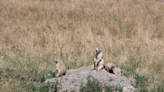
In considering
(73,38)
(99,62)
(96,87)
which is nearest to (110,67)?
(99,62)

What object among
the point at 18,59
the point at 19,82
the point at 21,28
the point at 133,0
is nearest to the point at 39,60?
the point at 18,59

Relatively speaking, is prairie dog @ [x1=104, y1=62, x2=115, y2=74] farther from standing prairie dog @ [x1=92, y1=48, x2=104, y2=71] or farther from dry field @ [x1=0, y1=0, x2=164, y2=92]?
dry field @ [x1=0, y1=0, x2=164, y2=92]

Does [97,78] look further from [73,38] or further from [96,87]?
[73,38]

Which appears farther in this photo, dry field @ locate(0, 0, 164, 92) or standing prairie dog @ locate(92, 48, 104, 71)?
dry field @ locate(0, 0, 164, 92)

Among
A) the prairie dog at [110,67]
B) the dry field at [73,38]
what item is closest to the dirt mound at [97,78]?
the prairie dog at [110,67]

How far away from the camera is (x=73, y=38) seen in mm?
9070

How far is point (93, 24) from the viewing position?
10.6 meters

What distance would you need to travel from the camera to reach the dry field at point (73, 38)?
261 inches

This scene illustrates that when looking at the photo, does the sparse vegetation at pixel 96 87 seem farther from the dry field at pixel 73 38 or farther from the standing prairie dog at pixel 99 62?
the dry field at pixel 73 38

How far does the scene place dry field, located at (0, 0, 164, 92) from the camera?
6.64 m

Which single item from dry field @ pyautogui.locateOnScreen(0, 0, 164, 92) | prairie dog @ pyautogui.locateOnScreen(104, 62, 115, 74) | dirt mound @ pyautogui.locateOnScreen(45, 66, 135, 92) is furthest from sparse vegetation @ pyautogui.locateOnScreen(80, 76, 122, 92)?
dry field @ pyautogui.locateOnScreen(0, 0, 164, 92)

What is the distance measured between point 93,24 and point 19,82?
6206 millimetres

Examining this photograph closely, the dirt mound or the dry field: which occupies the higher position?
the dry field

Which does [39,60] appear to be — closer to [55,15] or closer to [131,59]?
[131,59]
